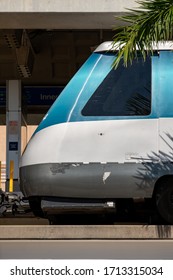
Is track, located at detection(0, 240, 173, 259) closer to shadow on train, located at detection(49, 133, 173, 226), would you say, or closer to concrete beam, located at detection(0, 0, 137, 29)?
shadow on train, located at detection(49, 133, 173, 226)

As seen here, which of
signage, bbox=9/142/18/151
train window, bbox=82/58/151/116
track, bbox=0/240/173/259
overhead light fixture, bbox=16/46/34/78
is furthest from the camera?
overhead light fixture, bbox=16/46/34/78

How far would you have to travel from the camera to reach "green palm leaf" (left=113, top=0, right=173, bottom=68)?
225 inches

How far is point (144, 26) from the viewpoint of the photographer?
5.76 meters

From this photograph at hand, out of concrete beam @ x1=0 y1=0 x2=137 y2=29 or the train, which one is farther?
concrete beam @ x1=0 y1=0 x2=137 y2=29

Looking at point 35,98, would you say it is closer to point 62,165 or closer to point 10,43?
point 10,43

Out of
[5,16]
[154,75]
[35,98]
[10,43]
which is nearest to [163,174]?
[154,75]

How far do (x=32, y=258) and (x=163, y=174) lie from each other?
6.87 ft

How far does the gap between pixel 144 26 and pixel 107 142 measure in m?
1.05

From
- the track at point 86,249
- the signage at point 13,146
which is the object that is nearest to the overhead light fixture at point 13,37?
the signage at point 13,146

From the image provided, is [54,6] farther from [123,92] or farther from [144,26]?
[144,26]

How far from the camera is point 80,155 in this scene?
6102mm

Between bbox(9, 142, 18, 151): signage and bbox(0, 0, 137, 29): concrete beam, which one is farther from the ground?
bbox(0, 0, 137, 29): concrete beam

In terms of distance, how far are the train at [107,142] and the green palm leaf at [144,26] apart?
0.44 m

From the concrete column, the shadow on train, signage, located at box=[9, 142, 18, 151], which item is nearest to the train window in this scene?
the shadow on train
